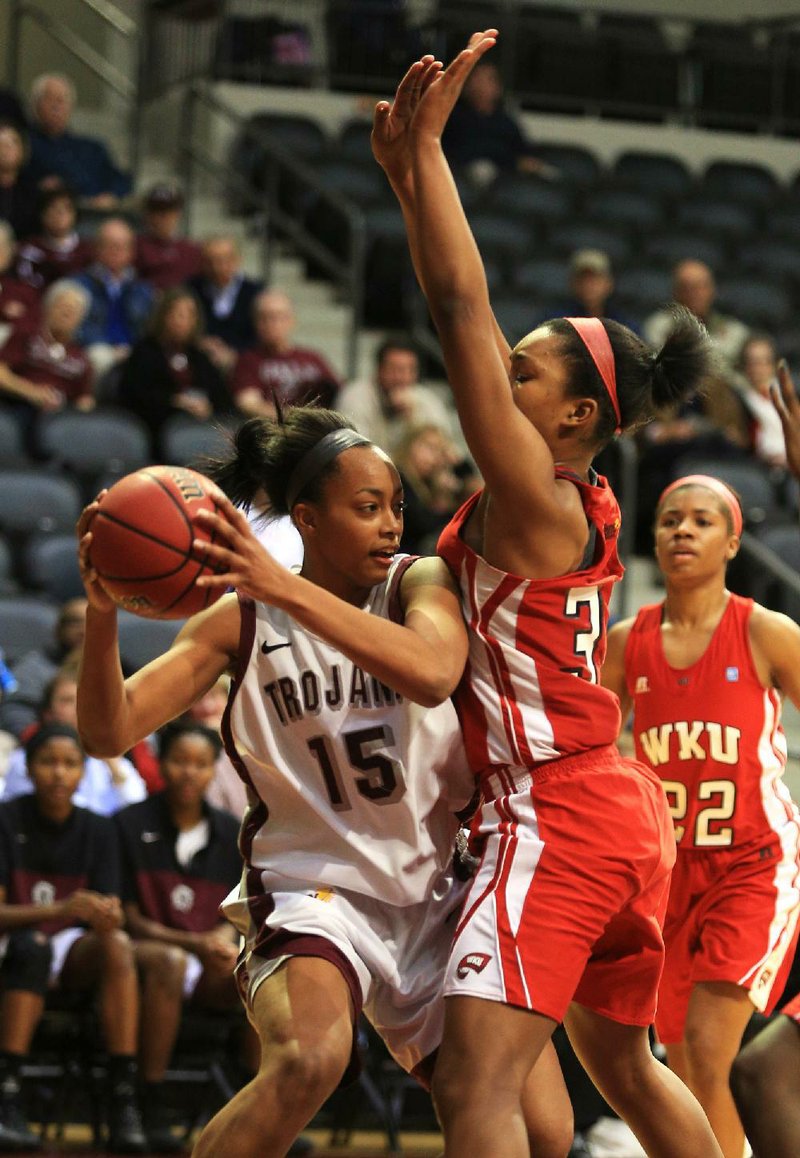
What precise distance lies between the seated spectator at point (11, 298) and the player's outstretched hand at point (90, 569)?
6.51m

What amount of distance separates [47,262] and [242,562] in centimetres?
763

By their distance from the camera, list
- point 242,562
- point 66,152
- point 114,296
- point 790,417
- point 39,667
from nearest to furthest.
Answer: point 242,562, point 790,417, point 39,667, point 114,296, point 66,152

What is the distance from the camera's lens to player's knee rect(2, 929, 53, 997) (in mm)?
6387

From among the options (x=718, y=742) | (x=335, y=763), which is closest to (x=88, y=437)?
(x=718, y=742)

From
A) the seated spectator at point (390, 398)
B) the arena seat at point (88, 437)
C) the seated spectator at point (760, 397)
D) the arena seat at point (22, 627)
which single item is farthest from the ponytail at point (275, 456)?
the seated spectator at point (760, 397)

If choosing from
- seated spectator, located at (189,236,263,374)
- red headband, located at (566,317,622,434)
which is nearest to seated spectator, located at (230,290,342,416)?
seated spectator, located at (189,236,263,374)

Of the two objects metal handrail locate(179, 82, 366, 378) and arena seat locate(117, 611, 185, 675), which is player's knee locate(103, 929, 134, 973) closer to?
arena seat locate(117, 611, 185, 675)

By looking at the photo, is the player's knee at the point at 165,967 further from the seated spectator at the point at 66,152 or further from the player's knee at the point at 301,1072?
the seated spectator at the point at 66,152

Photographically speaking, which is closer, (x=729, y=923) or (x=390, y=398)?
(x=729, y=923)

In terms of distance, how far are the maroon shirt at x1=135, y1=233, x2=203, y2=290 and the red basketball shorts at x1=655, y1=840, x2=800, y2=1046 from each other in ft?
21.9

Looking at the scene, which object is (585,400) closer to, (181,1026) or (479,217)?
(181,1026)

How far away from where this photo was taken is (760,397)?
34.2 feet

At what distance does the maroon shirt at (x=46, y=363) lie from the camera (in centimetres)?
948

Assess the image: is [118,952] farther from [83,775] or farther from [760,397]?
[760,397]
